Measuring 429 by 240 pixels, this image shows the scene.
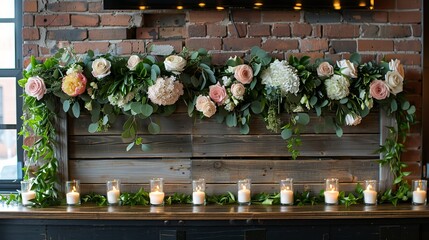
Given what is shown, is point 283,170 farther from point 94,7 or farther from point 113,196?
point 94,7

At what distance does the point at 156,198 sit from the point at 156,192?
0.11 feet

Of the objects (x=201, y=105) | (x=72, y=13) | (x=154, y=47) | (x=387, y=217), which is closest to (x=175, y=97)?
(x=201, y=105)

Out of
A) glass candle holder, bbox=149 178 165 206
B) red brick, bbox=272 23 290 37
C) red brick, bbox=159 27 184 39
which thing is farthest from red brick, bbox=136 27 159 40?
glass candle holder, bbox=149 178 165 206

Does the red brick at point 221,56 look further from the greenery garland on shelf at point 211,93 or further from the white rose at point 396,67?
the white rose at point 396,67

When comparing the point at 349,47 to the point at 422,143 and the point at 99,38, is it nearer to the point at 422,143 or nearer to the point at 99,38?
the point at 422,143

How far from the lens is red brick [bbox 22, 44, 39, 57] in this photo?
10.6 feet

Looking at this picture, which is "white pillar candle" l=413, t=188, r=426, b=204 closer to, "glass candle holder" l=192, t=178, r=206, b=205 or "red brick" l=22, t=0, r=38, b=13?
"glass candle holder" l=192, t=178, r=206, b=205

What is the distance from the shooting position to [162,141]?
318cm

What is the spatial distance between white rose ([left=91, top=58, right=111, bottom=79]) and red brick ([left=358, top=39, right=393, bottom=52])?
138 centimetres

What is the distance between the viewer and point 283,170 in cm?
318

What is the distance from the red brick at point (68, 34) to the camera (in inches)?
127

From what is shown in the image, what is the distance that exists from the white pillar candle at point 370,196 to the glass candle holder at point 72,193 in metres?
1.55

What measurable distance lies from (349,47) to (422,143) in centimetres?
67

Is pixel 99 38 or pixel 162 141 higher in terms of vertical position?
pixel 99 38
